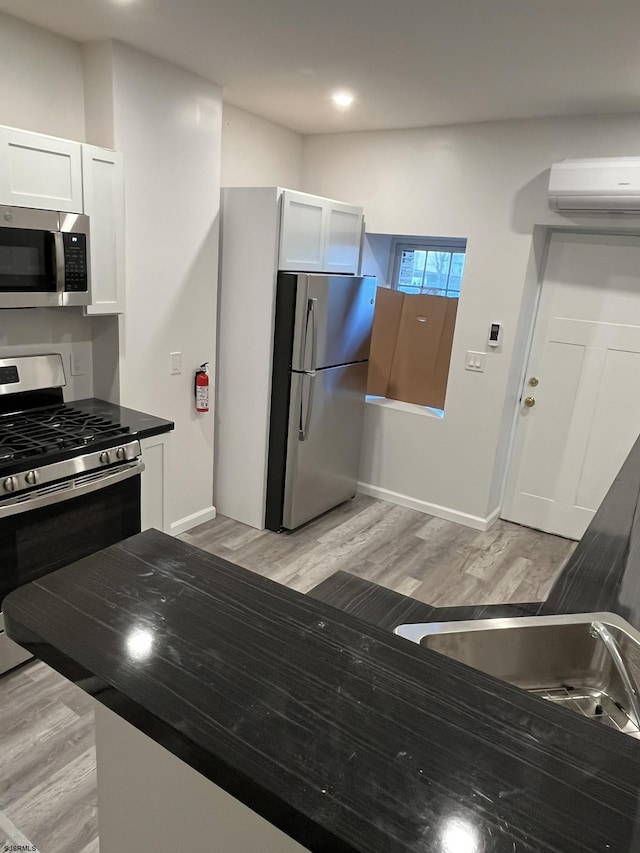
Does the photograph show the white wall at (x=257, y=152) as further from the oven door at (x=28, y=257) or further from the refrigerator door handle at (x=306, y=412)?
the oven door at (x=28, y=257)

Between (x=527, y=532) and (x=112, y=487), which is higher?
(x=112, y=487)

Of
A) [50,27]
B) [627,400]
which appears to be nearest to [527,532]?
[627,400]

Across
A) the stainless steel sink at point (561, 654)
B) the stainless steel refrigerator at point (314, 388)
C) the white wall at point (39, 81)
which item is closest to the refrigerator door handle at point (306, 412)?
the stainless steel refrigerator at point (314, 388)

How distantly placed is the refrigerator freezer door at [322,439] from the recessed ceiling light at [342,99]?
1.49m

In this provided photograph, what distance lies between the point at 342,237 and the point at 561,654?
3179 mm

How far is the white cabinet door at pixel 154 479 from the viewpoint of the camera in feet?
9.07

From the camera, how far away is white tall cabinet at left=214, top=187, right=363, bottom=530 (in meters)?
3.32

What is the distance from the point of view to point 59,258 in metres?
2.43

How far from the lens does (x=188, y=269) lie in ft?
10.6

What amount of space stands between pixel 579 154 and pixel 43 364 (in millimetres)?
3040

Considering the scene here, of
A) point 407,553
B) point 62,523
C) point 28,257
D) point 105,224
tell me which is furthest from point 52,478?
point 407,553

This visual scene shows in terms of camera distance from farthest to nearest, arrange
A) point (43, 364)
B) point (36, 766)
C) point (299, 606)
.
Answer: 1. point (43, 364)
2. point (36, 766)
3. point (299, 606)

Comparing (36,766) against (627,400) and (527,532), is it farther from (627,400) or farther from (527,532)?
(627,400)

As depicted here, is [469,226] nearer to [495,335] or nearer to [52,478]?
[495,335]
